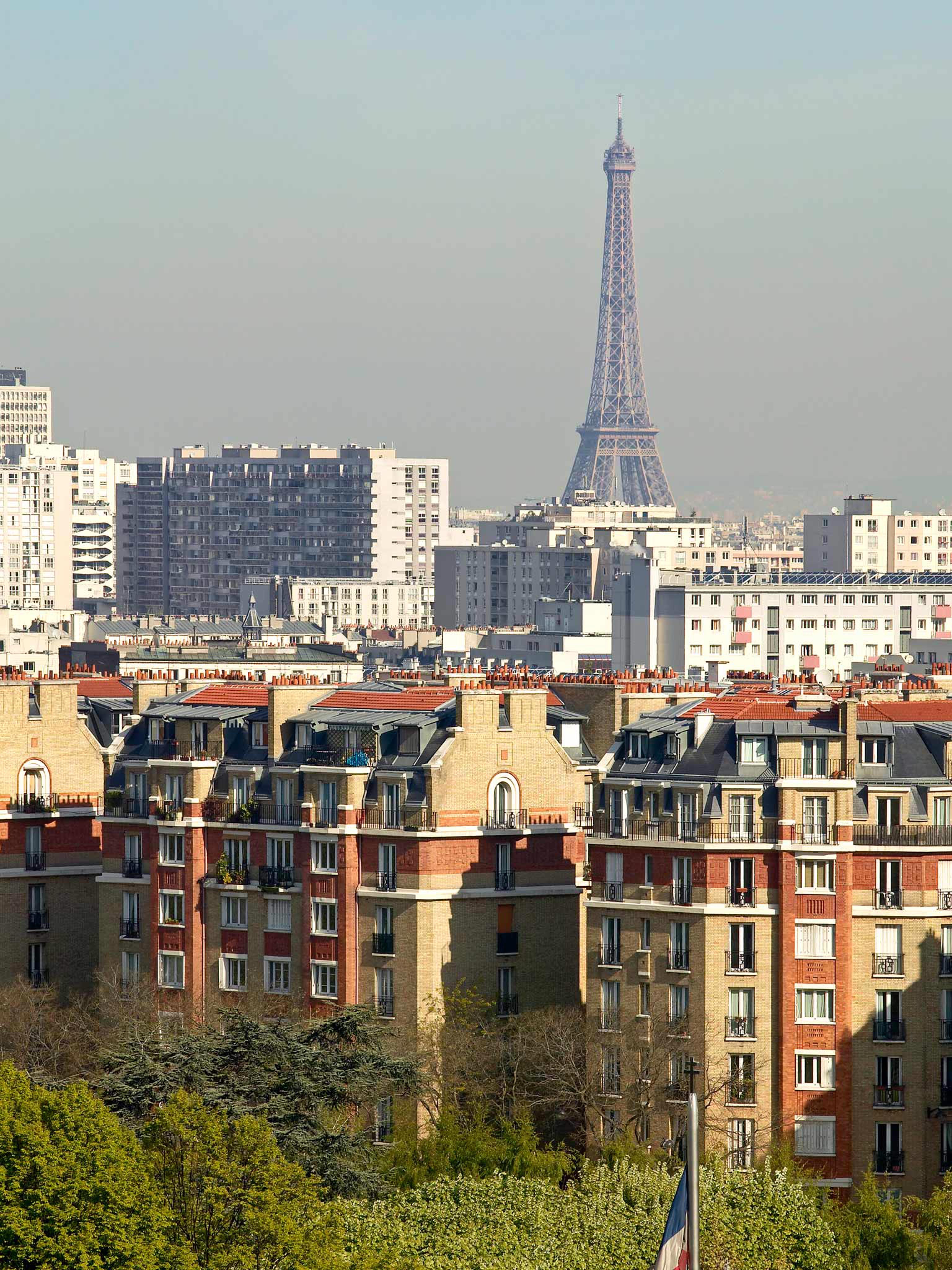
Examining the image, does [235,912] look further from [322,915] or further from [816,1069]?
[816,1069]

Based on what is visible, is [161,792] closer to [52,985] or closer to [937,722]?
[52,985]

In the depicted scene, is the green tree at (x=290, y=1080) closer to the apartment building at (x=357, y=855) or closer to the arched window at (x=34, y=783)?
the apartment building at (x=357, y=855)

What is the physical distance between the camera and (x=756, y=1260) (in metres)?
67.9

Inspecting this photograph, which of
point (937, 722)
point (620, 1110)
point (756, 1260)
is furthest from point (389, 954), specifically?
point (756, 1260)

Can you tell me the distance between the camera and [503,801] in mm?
91438

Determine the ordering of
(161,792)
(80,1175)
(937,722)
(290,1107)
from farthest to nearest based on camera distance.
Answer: (161,792) < (937,722) < (290,1107) < (80,1175)

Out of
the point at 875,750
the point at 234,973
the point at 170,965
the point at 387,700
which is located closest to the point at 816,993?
the point at 875,750

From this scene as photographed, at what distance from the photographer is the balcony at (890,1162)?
263ft

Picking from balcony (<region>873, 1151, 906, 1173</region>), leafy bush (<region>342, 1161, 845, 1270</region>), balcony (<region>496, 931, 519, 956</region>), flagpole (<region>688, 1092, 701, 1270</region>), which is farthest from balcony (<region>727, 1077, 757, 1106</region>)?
flagpole (<region>688, 1092, 701, 1270</region>)

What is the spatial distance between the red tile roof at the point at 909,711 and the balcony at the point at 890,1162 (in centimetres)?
1215

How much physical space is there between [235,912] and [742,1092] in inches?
781

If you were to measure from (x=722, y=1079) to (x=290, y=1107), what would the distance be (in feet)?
35.2

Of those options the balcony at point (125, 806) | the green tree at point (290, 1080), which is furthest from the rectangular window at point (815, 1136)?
the balcony at point (125, 806)

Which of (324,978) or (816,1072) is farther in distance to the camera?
(324,978)
